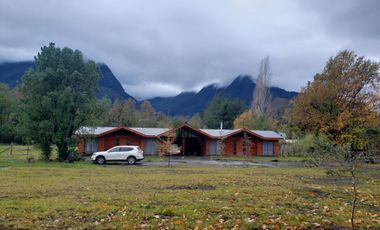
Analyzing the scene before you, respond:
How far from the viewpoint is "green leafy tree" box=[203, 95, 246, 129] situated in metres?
75.6

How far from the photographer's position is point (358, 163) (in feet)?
24.2

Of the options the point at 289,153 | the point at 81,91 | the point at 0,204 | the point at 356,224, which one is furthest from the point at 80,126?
the point at 289,153

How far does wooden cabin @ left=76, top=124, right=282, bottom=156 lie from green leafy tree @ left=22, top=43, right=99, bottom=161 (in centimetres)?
1173

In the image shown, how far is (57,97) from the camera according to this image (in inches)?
1176

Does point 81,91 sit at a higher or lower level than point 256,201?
higher

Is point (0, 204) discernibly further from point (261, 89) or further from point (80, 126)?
point (261, 89)

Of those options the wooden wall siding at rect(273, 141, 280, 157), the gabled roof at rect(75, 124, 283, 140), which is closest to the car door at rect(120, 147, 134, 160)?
the gabled roof at rect(75, 124, 283, 140)

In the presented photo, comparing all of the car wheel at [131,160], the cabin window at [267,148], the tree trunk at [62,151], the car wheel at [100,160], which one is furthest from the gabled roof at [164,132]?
the car wheel at [131,160]

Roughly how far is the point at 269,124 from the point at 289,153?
20397mm

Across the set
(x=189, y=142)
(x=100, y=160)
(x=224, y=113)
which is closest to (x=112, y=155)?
(x=100, y=160)

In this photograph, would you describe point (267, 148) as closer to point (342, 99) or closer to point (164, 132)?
point (342, 99)

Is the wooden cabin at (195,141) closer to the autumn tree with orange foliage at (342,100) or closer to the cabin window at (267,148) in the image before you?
the cabin window at (267,148)

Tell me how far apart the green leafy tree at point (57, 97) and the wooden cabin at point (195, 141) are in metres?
11.7

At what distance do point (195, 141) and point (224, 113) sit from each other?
27.6 metres
